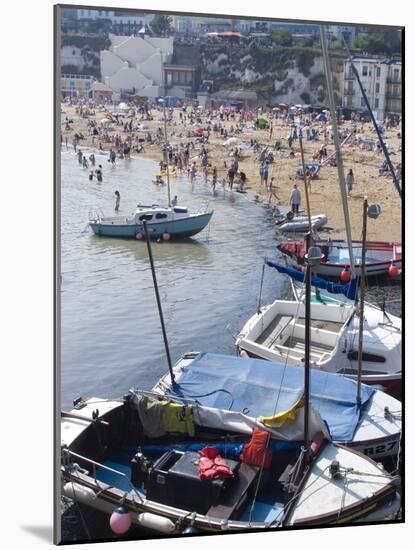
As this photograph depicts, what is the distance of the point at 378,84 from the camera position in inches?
329

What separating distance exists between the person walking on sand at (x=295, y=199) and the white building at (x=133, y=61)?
355 centimetres

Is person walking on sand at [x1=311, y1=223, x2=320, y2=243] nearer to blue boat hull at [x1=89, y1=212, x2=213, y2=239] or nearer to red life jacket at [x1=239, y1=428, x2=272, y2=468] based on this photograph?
blue boat hull at [x1=89, y1=212, x2=213, y2=239]

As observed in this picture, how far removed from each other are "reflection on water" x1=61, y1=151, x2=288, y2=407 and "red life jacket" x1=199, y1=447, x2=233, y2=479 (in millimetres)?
1297

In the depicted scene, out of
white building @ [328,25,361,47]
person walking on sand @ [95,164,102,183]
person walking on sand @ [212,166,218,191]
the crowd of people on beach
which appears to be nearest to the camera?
white building @ [328,25,361,47]

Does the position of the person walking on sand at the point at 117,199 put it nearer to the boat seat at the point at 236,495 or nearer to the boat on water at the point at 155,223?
the boat on water at the point at 155,223

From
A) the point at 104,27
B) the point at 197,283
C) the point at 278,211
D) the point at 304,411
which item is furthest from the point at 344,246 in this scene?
the point at 104,27

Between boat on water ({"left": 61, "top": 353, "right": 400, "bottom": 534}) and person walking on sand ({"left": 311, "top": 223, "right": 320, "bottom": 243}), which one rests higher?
person walking on sand ({"left": 311, "top": 223, "right": 320, "bottom": 243})

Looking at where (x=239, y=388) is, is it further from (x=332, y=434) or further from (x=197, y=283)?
(x=197, y=283)

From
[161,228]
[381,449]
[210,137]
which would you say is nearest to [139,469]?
[381,449]

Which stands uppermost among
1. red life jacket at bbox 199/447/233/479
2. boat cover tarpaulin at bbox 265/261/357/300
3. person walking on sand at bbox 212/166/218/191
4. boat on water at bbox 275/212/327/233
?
person walking on sand at bbox 212/166/218/191

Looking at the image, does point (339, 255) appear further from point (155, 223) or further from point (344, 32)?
point (344, 32)

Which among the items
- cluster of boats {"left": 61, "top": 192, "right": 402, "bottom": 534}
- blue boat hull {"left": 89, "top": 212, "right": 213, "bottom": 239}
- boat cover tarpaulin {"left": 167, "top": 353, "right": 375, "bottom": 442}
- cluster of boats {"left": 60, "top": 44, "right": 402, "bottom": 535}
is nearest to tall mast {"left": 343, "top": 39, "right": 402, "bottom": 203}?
cluster of boats {"left": 60, "top": 44, "right": 402, "bottom": 535}

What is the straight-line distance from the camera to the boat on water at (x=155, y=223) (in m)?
10.4

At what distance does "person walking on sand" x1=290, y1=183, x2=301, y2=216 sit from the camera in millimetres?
11278
